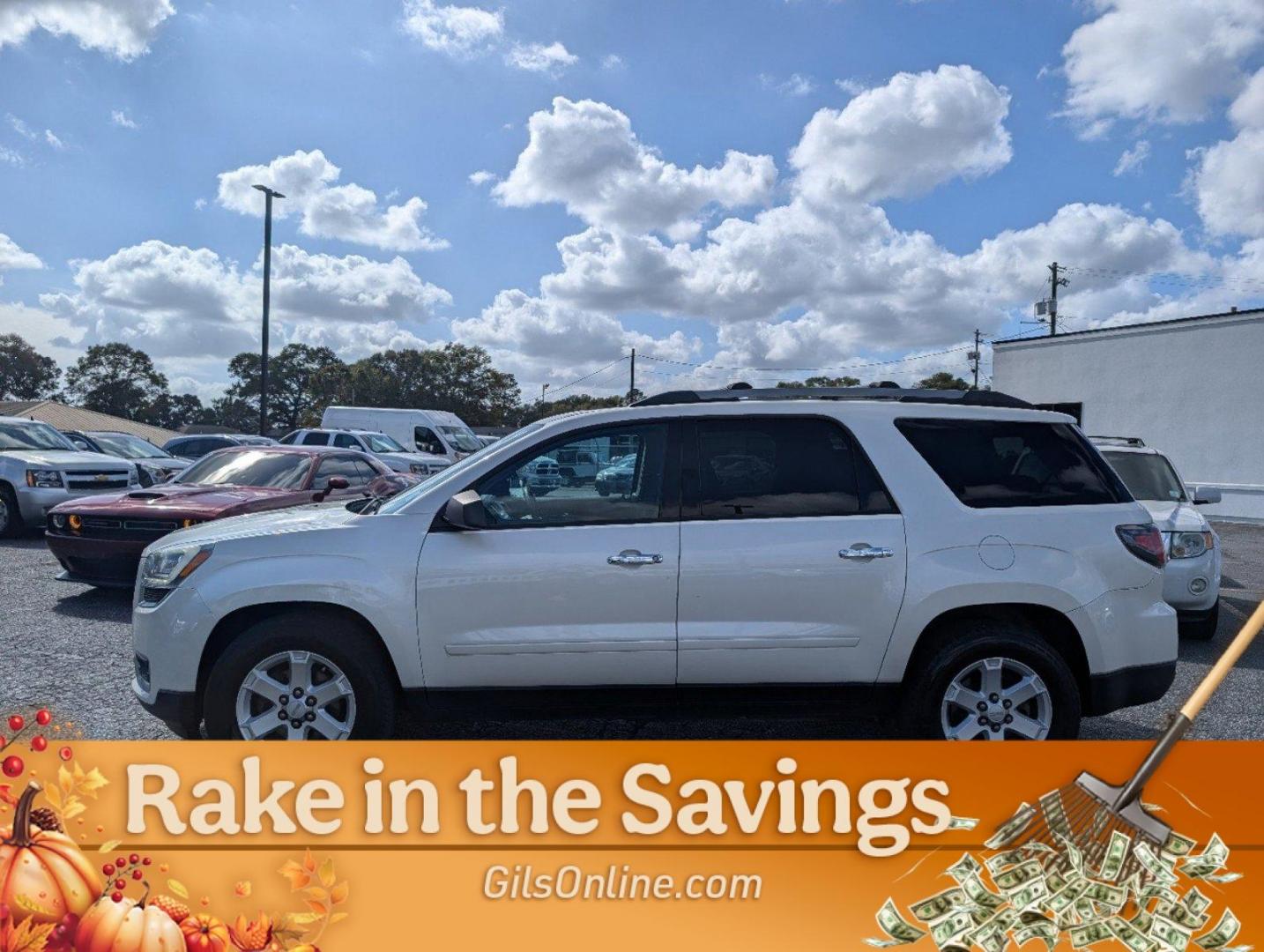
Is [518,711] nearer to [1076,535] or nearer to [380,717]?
[380,717]

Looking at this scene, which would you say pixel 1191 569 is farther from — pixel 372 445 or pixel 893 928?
pixel 372 445

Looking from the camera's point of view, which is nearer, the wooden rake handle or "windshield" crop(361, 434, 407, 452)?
the wooden rake handle

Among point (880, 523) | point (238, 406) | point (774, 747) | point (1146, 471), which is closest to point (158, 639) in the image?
point (774, 747)

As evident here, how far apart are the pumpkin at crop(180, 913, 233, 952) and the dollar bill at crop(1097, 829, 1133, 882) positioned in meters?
2.74

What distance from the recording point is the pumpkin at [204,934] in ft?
8.57

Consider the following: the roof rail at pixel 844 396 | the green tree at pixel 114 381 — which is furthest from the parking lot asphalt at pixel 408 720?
the green tree at pixel 114 381

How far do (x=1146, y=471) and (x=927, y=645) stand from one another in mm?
5824

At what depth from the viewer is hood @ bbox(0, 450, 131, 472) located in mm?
10961

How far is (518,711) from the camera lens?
11.7ft

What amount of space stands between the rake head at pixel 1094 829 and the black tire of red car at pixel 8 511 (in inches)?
475

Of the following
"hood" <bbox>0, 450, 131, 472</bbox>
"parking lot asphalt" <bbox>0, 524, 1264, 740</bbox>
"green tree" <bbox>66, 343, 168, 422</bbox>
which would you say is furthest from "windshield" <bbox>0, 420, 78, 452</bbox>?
"green tree" <bbox>66, 343, 168, 422</bbox>

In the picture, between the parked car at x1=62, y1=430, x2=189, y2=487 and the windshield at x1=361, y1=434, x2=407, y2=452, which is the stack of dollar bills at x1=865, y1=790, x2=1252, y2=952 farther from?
the windshield at x1=361, y1=434, x2=407, y2=452

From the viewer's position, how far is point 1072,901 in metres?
2.67

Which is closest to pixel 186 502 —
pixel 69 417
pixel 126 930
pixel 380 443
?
pixel 126 930
